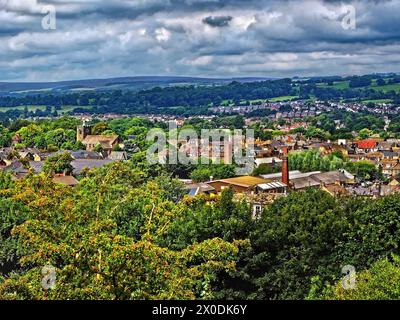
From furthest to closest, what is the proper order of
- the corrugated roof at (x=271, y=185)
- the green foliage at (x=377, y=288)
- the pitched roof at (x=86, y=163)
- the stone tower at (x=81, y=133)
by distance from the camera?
the stone tower at (x=81, y=133)
the pitched roof at (x=86, y=163)
the corrugated roof at (x=271, y=185)
the green foliage at (x=377, y=288)

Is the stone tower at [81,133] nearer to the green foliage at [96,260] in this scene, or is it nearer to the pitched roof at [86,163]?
the pitched roof at [86,163]

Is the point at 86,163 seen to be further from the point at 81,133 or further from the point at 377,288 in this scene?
the point at 377,288

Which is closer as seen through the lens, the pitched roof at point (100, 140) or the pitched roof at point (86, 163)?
the pitched roof at point (86, 163)

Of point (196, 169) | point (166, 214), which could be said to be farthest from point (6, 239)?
point (196, 169)

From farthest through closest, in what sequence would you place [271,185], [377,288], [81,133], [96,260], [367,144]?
[367,144] → [81,133] → [271,185] → [377,288] → [96,260]

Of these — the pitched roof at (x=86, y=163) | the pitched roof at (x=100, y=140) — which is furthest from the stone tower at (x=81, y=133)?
the pitched roof at (x=86, y=163)

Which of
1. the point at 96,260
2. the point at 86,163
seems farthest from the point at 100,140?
the point at 96,260

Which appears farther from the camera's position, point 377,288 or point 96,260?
point 377,288

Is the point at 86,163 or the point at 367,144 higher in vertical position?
the point at 86,163

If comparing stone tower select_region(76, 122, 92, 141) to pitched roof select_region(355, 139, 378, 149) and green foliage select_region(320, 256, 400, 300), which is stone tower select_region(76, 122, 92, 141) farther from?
green foliage select_region(320, 256, 400, 300)

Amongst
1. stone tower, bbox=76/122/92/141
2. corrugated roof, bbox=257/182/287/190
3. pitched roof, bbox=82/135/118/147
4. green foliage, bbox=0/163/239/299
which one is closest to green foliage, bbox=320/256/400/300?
green foliage, bbox=0/163/239/299

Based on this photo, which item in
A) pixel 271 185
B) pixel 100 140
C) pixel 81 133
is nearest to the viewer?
pixel 271 185
